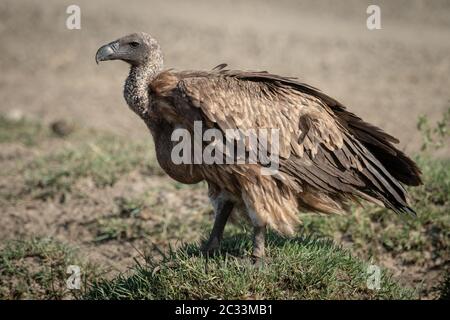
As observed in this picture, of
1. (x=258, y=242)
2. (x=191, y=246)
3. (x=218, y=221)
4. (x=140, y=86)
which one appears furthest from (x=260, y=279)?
(x=140, y=86)

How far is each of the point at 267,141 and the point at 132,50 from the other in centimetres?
129

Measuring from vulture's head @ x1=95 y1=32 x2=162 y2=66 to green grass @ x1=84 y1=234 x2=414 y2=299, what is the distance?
5.02 feet

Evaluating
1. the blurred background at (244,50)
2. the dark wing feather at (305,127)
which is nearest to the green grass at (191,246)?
the dark wing feather at (305,127)

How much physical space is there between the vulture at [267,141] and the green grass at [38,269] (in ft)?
4.75

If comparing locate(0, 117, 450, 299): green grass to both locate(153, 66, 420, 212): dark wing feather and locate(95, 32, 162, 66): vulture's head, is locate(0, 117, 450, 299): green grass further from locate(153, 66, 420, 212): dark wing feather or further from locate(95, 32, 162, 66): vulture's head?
locate(95, 32, 162, 66): vulture's head

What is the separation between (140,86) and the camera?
4.52 m

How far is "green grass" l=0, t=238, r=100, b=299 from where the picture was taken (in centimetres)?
516

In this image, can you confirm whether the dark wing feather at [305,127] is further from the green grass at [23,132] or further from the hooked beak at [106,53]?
the green grass at [23,132]

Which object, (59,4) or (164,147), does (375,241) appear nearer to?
(164,147)

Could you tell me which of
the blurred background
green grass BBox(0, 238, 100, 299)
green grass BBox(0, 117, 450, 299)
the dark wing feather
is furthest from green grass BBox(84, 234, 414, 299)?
the blurred background

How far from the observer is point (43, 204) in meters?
6.56

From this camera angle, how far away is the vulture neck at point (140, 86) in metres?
4.48

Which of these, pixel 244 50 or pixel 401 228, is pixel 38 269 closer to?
pixel 401 228
